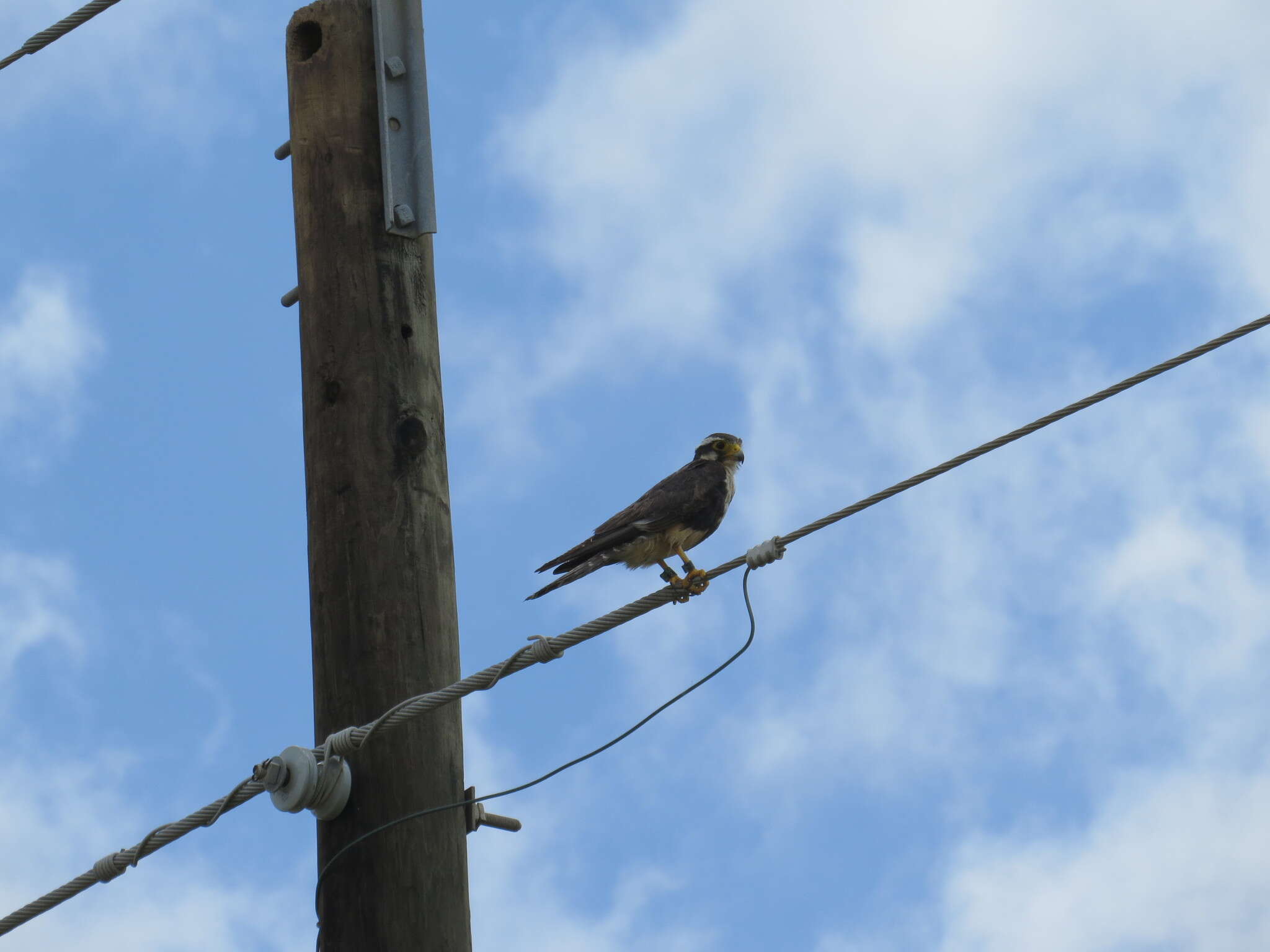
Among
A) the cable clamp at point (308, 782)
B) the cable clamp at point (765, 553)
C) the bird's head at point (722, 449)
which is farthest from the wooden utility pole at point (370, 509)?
the bird's head at point (722, 449)

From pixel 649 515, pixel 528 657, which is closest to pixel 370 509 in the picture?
pixel 528 657

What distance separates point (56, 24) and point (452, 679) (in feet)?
10.2

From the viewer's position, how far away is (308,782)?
14.0 feet

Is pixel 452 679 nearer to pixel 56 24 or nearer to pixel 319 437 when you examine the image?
pixel 319 437

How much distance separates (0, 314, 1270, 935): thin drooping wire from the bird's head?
10.6ft

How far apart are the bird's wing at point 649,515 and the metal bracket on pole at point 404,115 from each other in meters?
1.66

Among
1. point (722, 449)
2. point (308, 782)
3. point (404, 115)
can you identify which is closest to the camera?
point (308, 782)

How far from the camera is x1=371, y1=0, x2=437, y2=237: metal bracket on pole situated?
4.88m

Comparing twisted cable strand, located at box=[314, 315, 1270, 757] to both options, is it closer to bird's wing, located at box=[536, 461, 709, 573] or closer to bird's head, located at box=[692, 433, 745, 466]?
bird's wing, located at box=[536, 461, 709, 573]

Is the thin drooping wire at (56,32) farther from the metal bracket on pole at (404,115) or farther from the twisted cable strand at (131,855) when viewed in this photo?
the twisted cable strand at (131,855)

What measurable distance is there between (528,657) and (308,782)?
2.32ft

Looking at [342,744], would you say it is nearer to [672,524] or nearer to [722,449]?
[672,524]

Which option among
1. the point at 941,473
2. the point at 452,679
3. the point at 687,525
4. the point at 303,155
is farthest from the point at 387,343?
the point at 687,525

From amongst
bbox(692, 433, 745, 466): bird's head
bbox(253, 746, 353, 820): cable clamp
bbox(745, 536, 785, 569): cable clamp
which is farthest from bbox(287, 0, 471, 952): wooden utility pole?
bbox(692, 433, 745, 466): bird's head
